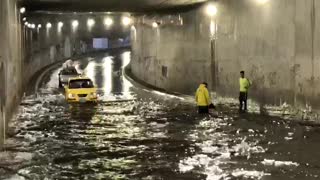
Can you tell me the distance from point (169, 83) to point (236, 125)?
57.6 feet

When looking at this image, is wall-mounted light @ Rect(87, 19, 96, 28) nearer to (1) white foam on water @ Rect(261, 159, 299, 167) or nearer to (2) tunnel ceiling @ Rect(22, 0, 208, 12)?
(2) tunnel ceiling @ Rect(22, 0, 208, 12)

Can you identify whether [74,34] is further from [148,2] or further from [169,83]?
[148,2]

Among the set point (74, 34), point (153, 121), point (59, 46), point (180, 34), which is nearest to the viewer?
point (153, 121)

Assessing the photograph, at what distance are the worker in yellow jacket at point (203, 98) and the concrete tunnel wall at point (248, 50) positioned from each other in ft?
7.87

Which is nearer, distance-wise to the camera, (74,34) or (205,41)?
(205,41)

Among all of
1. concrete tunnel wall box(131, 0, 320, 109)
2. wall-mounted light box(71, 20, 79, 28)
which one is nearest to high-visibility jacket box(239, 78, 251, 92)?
concrete tunnel wall box(131, 0, 320, 109)

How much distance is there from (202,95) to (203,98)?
291 millimetres

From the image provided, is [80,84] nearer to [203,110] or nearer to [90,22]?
[203,110]

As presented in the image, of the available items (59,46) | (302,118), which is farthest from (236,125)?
(59,46)

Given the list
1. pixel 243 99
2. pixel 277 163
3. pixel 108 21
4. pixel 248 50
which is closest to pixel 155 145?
pixel 277 163

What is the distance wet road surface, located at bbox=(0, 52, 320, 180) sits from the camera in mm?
11992

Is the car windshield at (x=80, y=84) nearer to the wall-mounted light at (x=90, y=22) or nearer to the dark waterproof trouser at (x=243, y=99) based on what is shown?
the dark waterproof trouser at (x=243, y=99)

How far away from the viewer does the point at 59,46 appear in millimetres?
73125

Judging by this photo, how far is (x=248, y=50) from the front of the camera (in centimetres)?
2545
